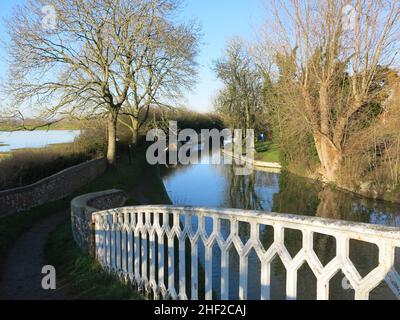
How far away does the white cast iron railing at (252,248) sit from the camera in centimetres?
206

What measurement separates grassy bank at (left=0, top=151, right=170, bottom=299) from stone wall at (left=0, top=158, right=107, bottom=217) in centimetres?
33

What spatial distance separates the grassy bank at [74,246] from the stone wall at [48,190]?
1.07ft

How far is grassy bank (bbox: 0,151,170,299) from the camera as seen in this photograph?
553 centimetres

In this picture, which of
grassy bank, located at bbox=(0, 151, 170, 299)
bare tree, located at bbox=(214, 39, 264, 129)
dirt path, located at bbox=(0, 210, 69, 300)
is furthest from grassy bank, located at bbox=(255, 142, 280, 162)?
dirt path, located at bbox=(0, 210, 69, 300)

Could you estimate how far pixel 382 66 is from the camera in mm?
20219

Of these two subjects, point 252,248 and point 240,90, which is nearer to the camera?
point 252,248

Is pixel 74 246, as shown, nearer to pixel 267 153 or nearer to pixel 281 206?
pixel 281 206

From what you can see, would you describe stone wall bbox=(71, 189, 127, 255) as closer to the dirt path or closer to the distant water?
the dirt path

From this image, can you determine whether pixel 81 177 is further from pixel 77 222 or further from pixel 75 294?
pixel 75 294

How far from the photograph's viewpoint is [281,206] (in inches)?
714

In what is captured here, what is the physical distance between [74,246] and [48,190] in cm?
725

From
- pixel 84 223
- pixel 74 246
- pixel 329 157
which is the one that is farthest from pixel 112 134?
pixel 84 223

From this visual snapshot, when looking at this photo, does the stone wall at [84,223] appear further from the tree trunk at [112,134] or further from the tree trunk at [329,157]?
the tree trunk at [329,157]

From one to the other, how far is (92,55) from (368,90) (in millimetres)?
15800
